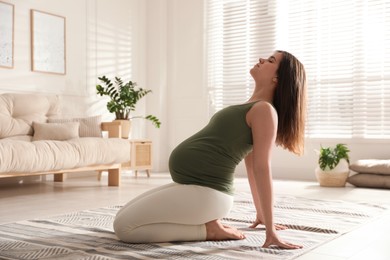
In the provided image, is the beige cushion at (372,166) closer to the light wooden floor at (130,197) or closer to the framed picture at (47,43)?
the light wooden floor at (130,197)

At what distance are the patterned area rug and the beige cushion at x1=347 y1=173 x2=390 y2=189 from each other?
4.32ft

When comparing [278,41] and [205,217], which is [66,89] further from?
[205,217]

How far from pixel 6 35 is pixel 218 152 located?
3.39 metres

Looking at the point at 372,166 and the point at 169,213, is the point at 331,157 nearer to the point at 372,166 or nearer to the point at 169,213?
the point at 372,166

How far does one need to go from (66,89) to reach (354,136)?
121 inches

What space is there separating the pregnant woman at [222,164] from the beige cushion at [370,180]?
2.66 m

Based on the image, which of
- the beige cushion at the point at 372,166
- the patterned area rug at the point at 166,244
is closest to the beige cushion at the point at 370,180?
the beige cushion at the point at 372,166

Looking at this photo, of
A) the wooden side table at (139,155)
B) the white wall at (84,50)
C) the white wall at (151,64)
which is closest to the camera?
the white wall at (84,50)

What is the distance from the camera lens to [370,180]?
4.37m

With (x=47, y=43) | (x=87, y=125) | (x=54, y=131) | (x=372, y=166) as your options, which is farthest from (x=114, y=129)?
(x=372, y=166)

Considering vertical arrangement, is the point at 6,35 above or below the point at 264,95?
above

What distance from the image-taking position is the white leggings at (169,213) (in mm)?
1860

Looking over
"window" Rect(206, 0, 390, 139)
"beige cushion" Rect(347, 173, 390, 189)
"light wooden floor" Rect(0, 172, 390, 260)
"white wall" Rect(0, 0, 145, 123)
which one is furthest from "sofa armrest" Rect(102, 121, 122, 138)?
"beige cushion" Rect(347, 173, 390, 189)

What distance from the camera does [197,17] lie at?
20.1 feet
